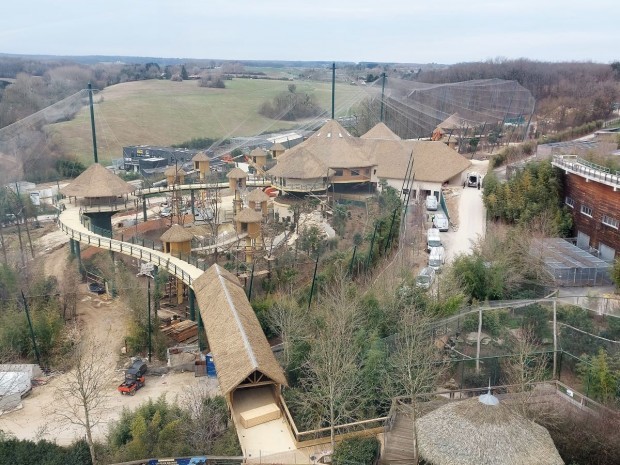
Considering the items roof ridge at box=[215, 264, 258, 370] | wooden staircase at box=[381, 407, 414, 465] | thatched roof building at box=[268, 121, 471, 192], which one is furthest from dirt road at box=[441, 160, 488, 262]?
wooden staircase at box=[381, 407, 414, 465]

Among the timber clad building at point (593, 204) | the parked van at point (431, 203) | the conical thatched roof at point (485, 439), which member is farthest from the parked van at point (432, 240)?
the conical thatched roof at point (485, 439)

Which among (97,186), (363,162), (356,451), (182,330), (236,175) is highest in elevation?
(363,162)

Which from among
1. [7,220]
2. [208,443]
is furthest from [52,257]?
[208,443]

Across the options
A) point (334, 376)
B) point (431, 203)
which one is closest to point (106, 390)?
point (334, 376)

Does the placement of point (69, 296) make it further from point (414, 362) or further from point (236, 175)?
point (414, 362)

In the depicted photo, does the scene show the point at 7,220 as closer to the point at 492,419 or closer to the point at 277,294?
the point at 277,294

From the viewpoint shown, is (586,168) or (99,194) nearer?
(586,168)

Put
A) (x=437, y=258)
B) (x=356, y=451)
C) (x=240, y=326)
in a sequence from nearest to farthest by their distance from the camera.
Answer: (x=356, y=451) < (x=240, y=326) < (x=437, y=258)
